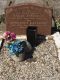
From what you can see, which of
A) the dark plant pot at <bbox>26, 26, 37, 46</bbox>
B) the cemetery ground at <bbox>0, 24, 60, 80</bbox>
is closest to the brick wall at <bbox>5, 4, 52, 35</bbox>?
the dark plant pot at <bbox>26, 26, 37, 46</bbox>

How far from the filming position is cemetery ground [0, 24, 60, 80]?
22.8ft

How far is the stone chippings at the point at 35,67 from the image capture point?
6.94 meters

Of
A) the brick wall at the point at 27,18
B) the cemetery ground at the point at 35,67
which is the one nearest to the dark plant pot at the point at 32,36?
the cemetery ground at the point at 35,67

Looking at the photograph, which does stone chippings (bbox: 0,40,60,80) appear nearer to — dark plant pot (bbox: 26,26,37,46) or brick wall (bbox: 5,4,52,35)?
dark plant pot (bbox: 26,26,37,46)

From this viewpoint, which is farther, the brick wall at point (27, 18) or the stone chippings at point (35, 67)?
the brick wall at point (27, 18)

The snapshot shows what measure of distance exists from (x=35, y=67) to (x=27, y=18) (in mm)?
2213

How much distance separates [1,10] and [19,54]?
3.40m

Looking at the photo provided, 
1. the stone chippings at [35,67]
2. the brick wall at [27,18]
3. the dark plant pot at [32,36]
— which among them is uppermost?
the brick wall at [27,18]

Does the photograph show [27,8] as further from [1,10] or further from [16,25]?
[1,10]

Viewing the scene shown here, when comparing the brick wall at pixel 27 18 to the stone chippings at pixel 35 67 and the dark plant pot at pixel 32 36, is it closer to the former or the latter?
the dark plant pot at pixel 32 36

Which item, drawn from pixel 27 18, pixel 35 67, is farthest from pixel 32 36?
pixel 35 67

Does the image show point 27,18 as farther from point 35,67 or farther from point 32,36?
point 35,67

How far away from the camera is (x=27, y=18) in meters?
9.21

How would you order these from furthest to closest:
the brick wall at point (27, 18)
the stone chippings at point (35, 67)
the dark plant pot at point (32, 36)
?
the brick wall at point (27, 18) → the dark plant pot at point (32, 36) → the stone chippings at point (35, 67)
